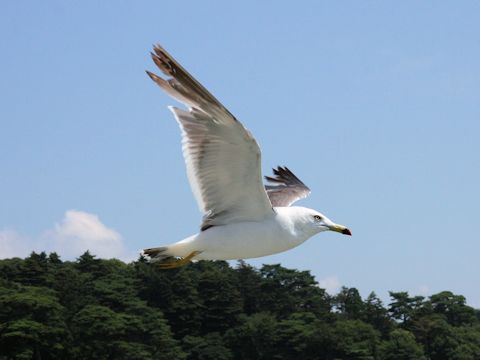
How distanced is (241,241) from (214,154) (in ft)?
2.28

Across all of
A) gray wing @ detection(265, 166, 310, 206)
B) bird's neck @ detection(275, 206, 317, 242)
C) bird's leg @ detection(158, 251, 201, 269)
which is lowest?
bird's leg @ detection(158, 251, 201, 269)

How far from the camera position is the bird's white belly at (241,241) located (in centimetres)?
755

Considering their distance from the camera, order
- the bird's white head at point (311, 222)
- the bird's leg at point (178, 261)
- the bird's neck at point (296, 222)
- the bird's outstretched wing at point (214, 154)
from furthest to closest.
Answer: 1. the bird's white head at point (311, 222)
2. the bird's neck at point (296, 222)
3. the bird's leg at point (178, 261)
4. the bird's outstretched wing at point (214, 154)

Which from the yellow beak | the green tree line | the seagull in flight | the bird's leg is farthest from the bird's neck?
the green tree line

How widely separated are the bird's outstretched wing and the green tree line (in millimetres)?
43499

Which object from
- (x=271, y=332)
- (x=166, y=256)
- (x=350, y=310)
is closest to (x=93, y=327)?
(x=271, y=332)

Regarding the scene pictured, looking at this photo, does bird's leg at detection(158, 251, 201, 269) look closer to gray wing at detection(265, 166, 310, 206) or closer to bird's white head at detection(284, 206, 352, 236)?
bird's white head at detection(284, 206, 352, 236)

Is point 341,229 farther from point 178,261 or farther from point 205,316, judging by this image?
point 205,316

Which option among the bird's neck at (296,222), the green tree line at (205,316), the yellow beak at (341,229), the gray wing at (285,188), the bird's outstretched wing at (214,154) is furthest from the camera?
the green tree line at (205,316)

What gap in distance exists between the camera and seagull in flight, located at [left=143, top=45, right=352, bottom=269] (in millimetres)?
7117

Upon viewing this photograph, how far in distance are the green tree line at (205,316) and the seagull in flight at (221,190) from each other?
43445mm

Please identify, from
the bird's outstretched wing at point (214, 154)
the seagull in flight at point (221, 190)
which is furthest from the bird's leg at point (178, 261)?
the bird's outstretched wing at point (214, 154)

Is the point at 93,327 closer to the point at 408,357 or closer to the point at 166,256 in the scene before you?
the point at 408,357

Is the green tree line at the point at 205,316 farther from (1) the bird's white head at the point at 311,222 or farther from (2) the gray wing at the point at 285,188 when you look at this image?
(1) the bird's white head at the point at 311,222
